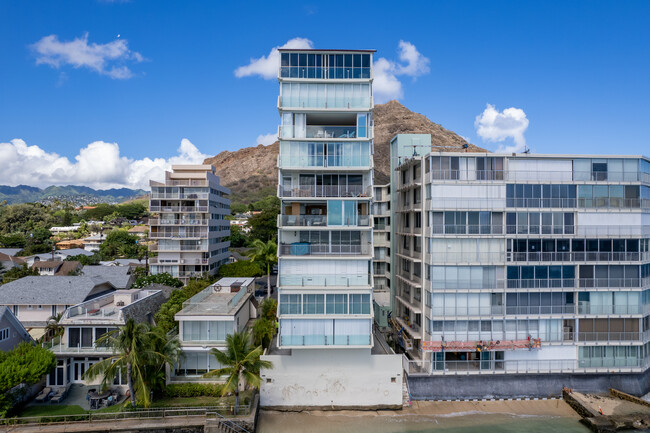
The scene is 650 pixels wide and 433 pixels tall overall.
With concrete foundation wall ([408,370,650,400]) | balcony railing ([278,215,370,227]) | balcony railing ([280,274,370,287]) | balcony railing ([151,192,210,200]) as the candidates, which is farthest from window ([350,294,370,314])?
balcony railing ([151,192,210,200])

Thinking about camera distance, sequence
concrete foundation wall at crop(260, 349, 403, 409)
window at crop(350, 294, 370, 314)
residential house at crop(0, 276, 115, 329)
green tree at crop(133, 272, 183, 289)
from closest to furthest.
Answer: window at crop(350, 294, 370, 314)
concrete foundation wall at crop(260, 349, 403, 409)
residential house at crop(0, 276, 115, 329)
green tree at crop(133, 272, 183, 289)

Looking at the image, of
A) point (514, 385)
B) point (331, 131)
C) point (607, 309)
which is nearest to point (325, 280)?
point (331, 131)

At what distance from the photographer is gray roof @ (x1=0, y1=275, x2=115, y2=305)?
38.4 metres

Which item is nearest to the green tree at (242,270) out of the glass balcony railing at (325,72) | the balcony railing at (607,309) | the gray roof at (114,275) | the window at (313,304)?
the gray roof at (114,275)

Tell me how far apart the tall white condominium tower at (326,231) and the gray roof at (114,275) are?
102 feet

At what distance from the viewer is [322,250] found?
27.7 m

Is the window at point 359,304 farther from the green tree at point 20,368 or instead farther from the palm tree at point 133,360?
the green tree at point 20,368

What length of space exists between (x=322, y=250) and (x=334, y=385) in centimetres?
1004

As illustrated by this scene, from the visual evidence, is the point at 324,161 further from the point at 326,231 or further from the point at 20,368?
the point at 20,368

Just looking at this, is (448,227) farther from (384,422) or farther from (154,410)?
(154,410)

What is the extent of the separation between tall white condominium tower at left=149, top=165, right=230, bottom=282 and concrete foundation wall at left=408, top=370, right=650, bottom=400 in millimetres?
37347

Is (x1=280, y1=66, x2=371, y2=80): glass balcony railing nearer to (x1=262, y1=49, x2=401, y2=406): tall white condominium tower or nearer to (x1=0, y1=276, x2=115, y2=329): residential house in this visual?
(x1=262, y1=49, x2=401, y2=406): tall white condominium tower

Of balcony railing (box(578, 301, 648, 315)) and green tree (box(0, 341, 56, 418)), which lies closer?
green tree (box(0, 341, 56, 418))

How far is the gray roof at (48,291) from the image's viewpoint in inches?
1513
